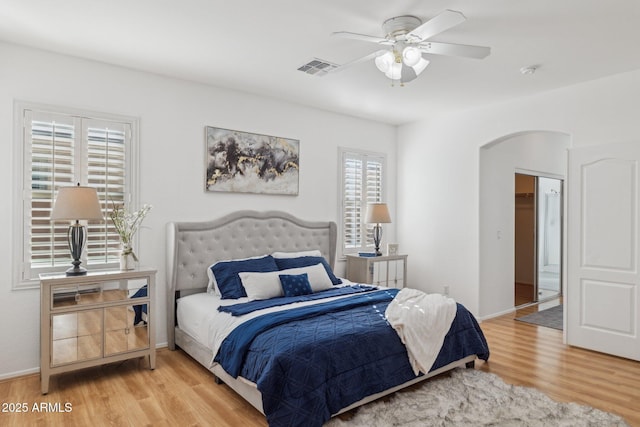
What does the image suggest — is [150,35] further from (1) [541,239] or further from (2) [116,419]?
(1) [541,239]

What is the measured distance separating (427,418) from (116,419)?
2.05 meters

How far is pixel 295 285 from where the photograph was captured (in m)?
3.94

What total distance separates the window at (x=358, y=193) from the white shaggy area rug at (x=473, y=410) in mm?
2721

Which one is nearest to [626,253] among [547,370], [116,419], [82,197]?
[547,370]

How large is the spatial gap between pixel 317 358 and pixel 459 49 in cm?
222

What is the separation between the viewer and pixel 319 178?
539cm

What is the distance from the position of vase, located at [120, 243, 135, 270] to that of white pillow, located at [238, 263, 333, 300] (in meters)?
0.97

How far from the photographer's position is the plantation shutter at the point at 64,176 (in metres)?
3.45

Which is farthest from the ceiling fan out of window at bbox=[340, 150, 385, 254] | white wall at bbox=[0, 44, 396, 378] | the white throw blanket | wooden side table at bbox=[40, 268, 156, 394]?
window at bbox=[340, 150, 385, 254]

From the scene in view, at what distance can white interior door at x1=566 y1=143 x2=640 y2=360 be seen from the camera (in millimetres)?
3869

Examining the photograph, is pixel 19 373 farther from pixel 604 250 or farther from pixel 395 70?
pixel 604 250

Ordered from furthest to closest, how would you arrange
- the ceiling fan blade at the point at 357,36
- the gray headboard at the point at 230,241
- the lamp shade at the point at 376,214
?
the lamp shade at the point at 376,214
the gray headboard at the point at 230,241
the ceiling fan blade at the point at 357,36

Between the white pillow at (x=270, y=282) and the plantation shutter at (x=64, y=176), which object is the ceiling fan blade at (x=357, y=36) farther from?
the plantation shutter at (x=64, y=176)

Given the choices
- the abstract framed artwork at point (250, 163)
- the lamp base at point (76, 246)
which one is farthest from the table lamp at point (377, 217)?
the lamp base at point (76, 246)
